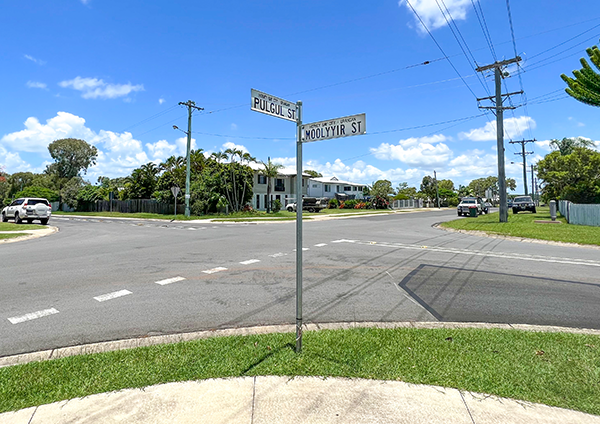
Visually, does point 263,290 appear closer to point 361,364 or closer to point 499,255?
point 361,364

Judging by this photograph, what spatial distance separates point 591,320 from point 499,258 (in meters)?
5.27

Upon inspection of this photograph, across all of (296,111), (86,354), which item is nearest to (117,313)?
(86,354)

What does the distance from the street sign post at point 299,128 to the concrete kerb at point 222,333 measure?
38.1 inches

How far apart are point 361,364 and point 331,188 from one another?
222 ft

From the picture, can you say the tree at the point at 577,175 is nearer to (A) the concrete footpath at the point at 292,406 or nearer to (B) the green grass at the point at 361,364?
(B) the green grass at the point at 361,364

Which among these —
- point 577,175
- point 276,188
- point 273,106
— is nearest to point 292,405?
point 273,106

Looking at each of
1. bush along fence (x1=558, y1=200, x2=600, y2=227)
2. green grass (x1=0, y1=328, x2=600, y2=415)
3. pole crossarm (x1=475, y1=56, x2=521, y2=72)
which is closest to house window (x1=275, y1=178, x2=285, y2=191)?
pole crossarm (x1=475, y1=56, x2=521, y2=72)

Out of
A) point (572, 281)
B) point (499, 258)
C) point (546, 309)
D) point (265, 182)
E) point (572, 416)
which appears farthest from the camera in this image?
point (265, 182)

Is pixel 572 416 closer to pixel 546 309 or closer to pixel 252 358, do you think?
pixel 252 358

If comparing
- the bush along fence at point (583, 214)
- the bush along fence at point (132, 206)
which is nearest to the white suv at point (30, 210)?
the bush along fence at point (132, 206)

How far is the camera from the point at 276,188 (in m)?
48.7

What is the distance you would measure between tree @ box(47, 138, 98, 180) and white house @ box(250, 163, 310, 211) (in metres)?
51.2

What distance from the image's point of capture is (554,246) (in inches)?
506

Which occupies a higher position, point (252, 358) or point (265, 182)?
point (265, 182)
